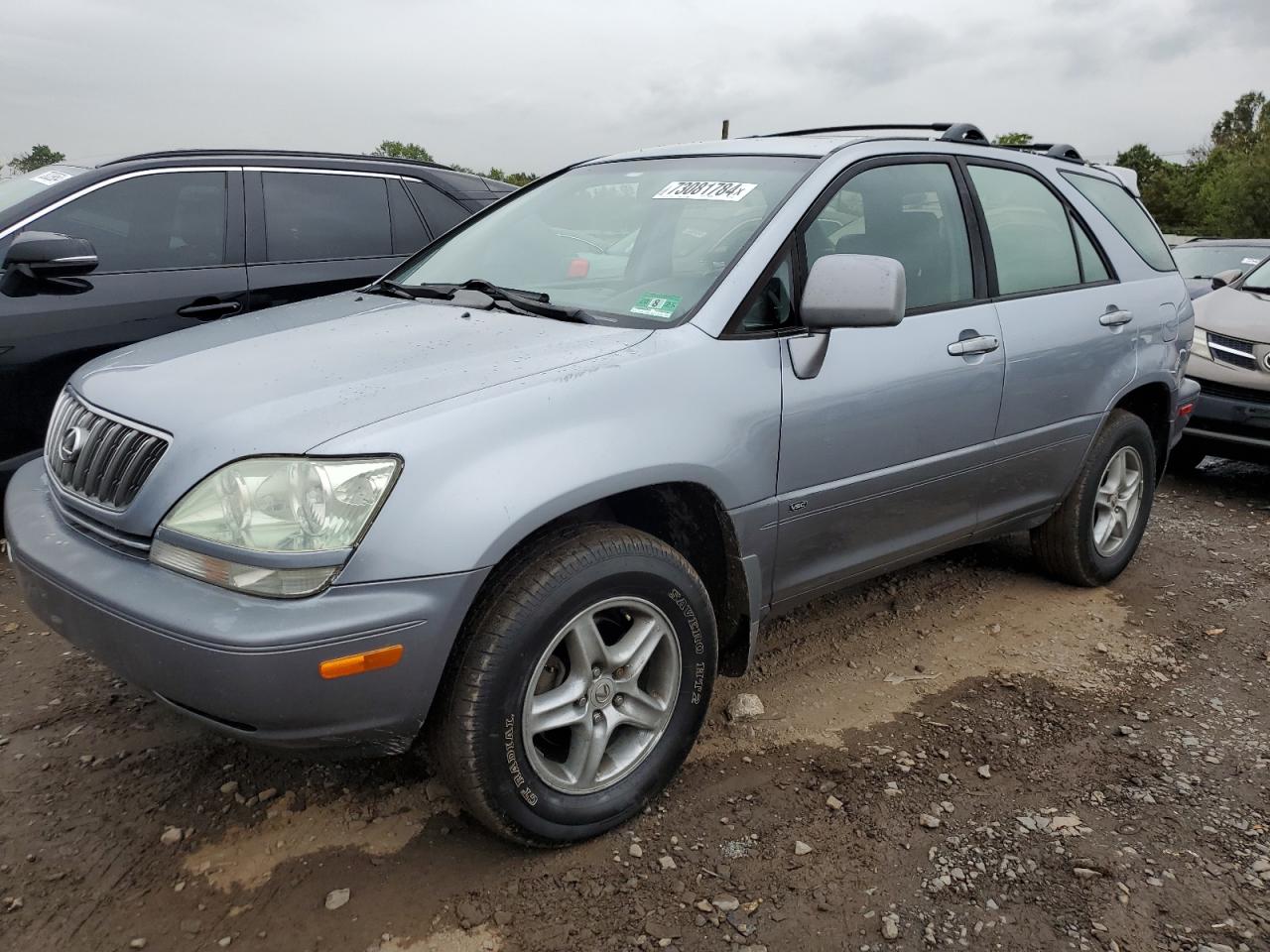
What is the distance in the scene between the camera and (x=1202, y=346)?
6.16 metres

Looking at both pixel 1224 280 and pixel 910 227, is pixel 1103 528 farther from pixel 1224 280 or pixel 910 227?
pixel 1224 280

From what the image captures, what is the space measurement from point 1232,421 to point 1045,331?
3.16 metres

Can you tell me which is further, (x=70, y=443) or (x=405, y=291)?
(x=405, y=291)

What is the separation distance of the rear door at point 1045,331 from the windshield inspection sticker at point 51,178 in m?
3.86

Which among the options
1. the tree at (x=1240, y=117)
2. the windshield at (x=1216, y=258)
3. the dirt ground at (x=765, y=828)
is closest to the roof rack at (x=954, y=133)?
the dirt ground at (x=765, y=828)

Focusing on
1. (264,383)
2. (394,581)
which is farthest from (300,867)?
(264,383)

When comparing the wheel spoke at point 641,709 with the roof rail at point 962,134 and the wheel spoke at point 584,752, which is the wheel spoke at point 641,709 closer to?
the wheel spoke at point 584,752

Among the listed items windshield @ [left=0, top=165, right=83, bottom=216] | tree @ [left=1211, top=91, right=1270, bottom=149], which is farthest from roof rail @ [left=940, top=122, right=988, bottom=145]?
tree @ [left=1211, top=91, right=1270, bottom=149]

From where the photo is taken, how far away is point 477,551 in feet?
6.66

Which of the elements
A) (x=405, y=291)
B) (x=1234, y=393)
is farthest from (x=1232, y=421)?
(x=405, y=291)

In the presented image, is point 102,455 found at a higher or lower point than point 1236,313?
higher

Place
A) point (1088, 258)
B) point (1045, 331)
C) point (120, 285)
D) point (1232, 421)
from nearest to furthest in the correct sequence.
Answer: point (1045, 331) → point (1088, 258) → point (120, 285) → point (1232, 421)

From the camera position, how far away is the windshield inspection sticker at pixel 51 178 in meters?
4.37

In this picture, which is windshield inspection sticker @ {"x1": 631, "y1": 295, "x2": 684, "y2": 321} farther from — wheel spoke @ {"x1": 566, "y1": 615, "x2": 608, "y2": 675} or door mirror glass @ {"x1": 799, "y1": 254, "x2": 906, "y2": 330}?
wheel spoke @ {"x1": 566, "y1": 615, "x2": 608, "y2": 675}
